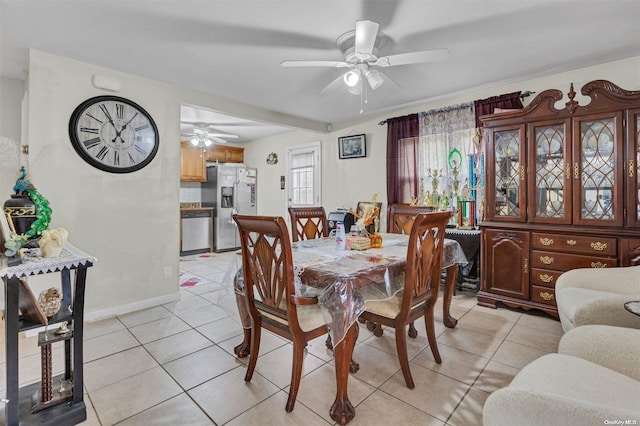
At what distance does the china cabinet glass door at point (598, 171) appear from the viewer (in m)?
2.46

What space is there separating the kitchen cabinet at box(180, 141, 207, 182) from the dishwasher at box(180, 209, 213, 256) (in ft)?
2.39

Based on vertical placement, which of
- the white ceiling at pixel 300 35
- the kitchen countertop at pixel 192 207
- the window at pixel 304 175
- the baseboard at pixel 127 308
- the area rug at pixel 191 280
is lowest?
the baseboard at pixel 127 308

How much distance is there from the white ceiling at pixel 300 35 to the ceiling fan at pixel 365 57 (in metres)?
0.12

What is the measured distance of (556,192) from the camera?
2748mm

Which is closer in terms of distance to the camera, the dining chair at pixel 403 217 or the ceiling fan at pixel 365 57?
the ceiling fan at pixel 365 57

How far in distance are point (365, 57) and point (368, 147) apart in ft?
8.35

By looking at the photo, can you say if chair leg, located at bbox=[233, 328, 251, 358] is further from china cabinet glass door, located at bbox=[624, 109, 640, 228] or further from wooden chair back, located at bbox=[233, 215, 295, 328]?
china cabinet glass door, located at bbox=[624, 109, 640, 228]

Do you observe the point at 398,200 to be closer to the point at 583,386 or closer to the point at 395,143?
the point at 395,143

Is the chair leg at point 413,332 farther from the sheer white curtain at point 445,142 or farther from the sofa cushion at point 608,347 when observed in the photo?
the sheer white curtain at point 445,142

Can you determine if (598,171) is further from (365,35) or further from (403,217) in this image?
(365,35)

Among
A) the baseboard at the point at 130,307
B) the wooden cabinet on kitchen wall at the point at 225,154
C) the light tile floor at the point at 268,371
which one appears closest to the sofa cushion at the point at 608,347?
the light tile floor at the point at 268,371

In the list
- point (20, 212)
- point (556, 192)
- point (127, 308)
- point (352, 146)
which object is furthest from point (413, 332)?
point (352, 146)

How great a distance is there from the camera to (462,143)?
3.70 metres

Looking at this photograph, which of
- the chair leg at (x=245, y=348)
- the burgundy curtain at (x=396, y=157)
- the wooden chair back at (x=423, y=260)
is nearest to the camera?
the wooden chair back at (x=423, y=260)
